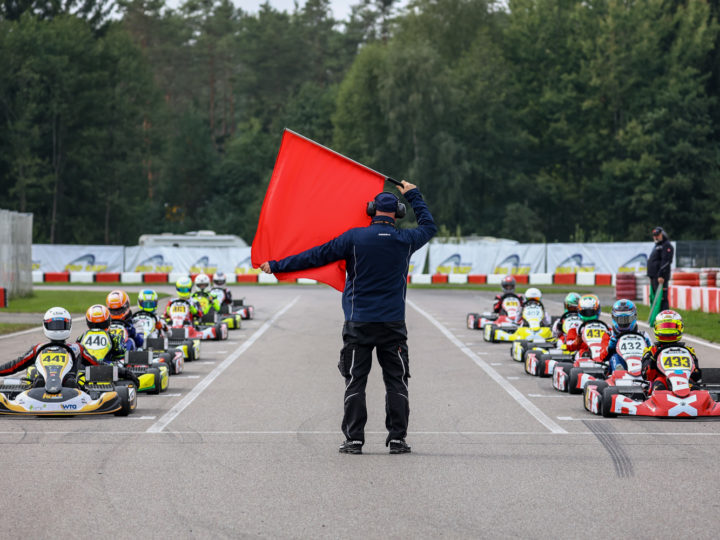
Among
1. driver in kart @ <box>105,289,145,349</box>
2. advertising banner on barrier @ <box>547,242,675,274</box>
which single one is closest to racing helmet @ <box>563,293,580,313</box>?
driver in kart @ <box>105,289,145,349</box>

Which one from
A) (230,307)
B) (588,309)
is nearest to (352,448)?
(588,309)

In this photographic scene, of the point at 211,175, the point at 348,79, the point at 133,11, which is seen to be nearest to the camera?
the point at 348,79

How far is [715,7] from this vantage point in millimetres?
64000

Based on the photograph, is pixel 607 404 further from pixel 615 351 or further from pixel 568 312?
pixel 568 312

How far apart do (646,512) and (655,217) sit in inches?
2206

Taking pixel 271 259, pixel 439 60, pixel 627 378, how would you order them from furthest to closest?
pixel 439 60
pixel 627 378
pixel 271 259

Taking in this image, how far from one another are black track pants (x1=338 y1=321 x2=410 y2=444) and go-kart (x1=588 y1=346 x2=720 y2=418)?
251 cm

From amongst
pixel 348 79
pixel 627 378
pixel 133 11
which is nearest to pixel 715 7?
pixel 348 79

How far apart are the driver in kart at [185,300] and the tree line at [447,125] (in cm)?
4053

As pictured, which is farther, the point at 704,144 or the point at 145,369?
the point at 704,144

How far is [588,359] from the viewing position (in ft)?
41.0

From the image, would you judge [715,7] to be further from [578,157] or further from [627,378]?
[627,378]

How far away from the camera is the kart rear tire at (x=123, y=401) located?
32.8ft

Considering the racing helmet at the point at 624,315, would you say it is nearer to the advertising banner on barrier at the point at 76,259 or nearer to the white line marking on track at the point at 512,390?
the white line marking on track at the point at 512,390
